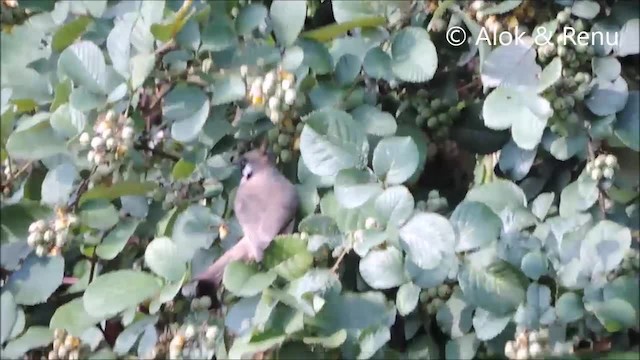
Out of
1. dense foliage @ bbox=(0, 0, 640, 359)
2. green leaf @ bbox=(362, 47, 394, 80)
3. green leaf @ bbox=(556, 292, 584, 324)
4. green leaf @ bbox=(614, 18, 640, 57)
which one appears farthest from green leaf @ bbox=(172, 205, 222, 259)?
green leaf @ bbox=(614, 18, 640, 57)

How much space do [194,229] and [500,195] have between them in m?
0.31

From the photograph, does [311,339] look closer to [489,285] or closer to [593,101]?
[489,285]

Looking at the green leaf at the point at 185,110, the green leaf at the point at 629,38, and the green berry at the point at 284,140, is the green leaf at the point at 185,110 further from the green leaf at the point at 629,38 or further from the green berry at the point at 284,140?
the green leaf at the point at 629,38

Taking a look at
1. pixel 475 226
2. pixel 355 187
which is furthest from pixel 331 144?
pixel 475 226

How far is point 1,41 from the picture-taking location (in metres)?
0.85

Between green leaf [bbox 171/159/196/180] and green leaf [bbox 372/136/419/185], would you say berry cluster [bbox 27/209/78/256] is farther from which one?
green leaf [bbox 372/136/419/185]

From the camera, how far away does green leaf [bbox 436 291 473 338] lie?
2.39 ft

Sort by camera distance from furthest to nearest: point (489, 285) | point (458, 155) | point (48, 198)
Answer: point (458, 155), point (48, 198), point (489, 285)

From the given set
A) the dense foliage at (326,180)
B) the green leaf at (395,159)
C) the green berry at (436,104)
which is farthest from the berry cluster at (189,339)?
the green berry at (436,104)

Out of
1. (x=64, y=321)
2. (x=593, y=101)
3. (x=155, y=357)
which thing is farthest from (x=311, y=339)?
(x=593, y=101)

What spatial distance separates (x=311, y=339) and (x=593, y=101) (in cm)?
36

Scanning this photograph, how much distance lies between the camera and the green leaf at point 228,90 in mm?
734

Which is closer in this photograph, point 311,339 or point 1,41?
point 311,339

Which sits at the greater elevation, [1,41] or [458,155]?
[1,41]
